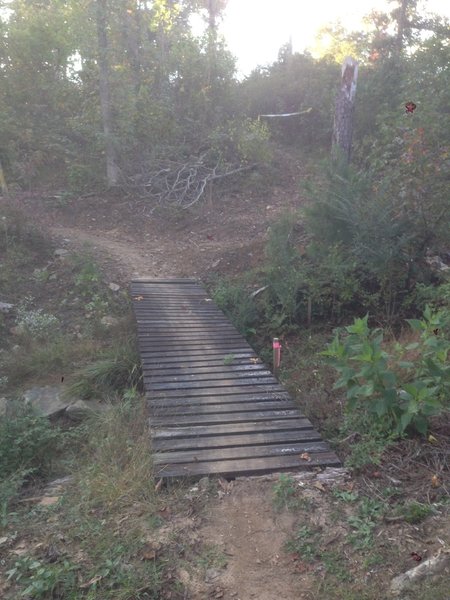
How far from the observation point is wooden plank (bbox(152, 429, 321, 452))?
439 cm

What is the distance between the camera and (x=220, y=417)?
4.93 meters

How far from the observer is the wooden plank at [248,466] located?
4.01 m

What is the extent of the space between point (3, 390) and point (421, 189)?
600 centimetres

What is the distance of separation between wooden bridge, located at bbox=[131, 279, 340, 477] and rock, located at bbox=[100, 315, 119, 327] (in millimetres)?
721

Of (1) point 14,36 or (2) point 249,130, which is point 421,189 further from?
(1) point 14,36

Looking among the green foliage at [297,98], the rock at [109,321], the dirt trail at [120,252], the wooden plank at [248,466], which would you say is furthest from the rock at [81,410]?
the green foliage at [297,98]

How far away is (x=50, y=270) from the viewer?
1010cm

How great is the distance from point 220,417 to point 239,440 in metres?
0.45

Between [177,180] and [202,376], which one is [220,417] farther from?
[177,180]

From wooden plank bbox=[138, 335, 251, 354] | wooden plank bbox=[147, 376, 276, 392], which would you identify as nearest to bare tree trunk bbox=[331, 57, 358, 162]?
wooden plank bbox=[138, 335, 251, 354]

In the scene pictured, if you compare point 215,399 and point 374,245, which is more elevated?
point 374,245

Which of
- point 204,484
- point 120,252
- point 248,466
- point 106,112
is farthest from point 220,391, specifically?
point 106,112

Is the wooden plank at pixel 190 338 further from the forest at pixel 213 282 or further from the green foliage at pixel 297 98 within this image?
the green foliage at pixel 297 98

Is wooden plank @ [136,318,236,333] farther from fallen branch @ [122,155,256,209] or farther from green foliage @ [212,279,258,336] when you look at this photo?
fallen branch @ [122,155,256,209]
